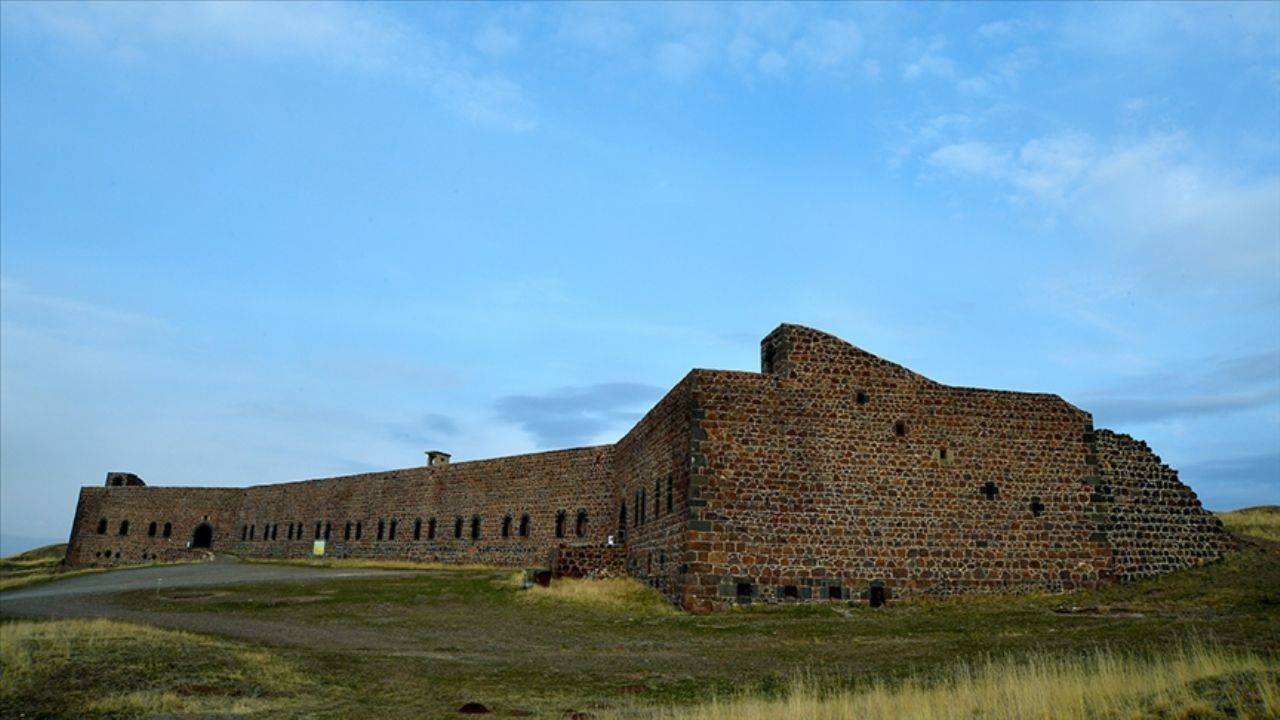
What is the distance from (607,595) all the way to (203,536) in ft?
145

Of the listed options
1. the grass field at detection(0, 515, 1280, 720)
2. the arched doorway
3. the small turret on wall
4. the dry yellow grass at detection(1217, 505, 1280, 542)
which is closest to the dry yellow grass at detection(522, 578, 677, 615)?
the grass field at detection(0, 515, 1280, 720)

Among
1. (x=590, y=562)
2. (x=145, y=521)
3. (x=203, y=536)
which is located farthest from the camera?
(x=203, y=536)

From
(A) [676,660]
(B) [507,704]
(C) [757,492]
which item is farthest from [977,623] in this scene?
(B) [507,704]

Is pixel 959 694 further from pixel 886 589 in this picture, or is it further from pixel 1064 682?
pixel 886 589

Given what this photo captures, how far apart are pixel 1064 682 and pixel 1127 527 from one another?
17234mm

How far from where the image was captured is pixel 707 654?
13336 mm

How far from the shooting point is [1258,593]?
17.7 m

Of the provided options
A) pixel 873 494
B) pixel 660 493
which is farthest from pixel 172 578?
pixel 873 494

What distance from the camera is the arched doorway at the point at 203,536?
2136 inches

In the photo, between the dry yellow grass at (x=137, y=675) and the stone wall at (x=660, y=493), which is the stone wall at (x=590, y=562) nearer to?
the stone wall at (x=660, y=493)

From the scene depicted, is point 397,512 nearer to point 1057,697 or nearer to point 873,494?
point 873,494

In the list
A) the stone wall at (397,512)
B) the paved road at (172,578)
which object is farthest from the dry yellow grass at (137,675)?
the stone wall at (397,512)

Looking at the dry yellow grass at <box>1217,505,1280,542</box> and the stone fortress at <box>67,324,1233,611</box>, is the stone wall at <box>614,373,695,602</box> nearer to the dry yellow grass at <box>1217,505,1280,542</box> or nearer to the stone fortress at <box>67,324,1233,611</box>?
the stone fortress at <box>67,324,1233,611</box>

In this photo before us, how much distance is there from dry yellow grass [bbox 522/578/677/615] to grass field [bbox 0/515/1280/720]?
10 centimetres
